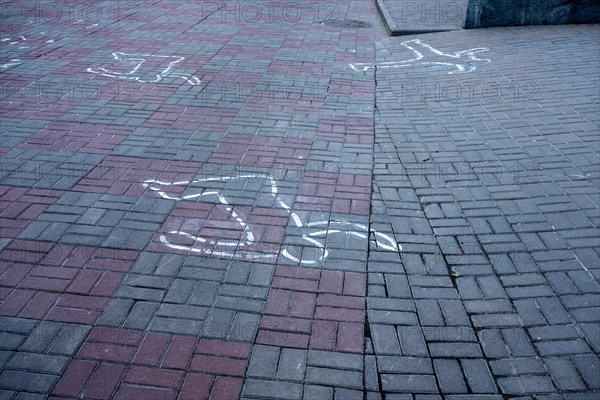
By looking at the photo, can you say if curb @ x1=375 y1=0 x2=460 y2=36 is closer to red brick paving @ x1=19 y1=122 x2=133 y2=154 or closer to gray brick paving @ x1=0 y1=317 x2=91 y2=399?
red brick paving @ x1=19 y1=122 x2=133 y2=154

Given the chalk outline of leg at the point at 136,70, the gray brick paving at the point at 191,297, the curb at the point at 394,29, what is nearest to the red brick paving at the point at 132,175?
the gray brick paving at the point at 191,297

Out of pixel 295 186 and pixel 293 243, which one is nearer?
pixel 293 243

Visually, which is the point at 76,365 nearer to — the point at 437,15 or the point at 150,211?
the point at 150,211

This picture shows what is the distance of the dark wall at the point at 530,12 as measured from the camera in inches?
370

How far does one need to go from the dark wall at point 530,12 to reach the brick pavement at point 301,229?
182 cm

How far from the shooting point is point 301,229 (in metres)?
4.20

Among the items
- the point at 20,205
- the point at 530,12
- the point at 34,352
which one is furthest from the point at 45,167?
the point at 530,12

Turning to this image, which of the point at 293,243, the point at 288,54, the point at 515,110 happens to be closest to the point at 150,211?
the point at 293,243

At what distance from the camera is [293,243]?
159 inches

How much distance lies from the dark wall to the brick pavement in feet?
5.97

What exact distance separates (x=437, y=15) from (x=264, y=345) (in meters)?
9.48

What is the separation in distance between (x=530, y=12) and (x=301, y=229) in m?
7.74

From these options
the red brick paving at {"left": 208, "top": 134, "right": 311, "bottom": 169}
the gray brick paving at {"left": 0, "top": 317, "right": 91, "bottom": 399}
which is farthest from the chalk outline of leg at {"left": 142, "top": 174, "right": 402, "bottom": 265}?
the gray brick paving at {"left": 0, "top": 317, "right": 91, "bottom": 399}

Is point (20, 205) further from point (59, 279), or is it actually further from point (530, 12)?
point (530, 12)
